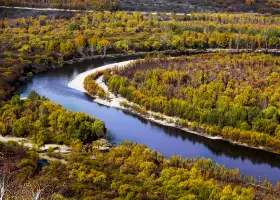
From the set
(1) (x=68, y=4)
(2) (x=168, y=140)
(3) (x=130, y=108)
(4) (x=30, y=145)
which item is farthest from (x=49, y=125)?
(1) (x=68, y=4)

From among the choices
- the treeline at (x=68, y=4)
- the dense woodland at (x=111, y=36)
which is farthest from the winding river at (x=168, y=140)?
the treeline at (x=68, y=4)

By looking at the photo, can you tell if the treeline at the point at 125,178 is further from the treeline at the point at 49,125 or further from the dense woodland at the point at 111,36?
the dense woodland at the point at 111,36

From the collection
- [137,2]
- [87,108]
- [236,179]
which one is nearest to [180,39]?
[87,108]

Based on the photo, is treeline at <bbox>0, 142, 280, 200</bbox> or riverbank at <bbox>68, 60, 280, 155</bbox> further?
riverbank at <bbox>68, 60, 280, 155</bbox>

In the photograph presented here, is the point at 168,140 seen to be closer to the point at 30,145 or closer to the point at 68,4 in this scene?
the point at 30,145

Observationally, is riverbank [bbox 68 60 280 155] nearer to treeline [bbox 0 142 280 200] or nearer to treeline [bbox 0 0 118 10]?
treeline [bbox 0 142 280 200]

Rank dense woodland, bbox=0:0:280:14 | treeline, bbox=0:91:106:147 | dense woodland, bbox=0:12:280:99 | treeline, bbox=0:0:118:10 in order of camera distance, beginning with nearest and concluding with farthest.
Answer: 1. treeline, bbox=0:91:106:147
2. dense woodland, bbox=0:12:280:99
3. treeline, bbox=0:0:118:10
4. dense woodland, bbox=0:0:280:14

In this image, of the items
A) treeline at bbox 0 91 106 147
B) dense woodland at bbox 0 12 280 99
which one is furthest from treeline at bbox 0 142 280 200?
dense woodland at bbox 0 12 280 99
